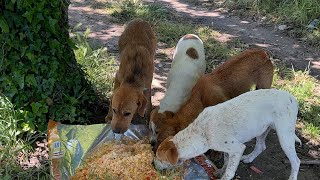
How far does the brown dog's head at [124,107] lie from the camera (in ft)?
16.4

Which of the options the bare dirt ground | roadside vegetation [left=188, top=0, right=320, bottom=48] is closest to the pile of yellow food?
the bare dirt ground

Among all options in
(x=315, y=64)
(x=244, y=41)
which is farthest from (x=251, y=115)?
(x=244, y=41)

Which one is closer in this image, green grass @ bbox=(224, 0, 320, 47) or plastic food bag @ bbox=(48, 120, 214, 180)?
plastic food bag @ bbox=(48, 120, 214, 180)

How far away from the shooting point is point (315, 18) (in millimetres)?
9711

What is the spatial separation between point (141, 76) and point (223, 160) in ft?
4.70

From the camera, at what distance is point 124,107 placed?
16.3 ft

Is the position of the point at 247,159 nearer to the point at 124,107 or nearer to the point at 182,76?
the point at 182,76

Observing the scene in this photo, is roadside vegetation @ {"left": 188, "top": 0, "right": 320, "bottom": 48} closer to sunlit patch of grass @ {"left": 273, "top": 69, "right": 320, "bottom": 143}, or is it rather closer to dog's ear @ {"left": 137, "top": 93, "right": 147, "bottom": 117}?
sunlit patch of grass @ {"left": 273, "top": 69, "right": 320, "bottom": 143}

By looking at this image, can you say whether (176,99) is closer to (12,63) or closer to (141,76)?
(141,76)

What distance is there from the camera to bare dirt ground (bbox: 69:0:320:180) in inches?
209

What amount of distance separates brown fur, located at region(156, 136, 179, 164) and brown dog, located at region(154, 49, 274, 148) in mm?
443

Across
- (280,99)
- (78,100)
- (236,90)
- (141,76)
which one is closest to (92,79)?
(78,100)

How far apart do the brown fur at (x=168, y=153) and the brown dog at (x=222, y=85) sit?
44 cm

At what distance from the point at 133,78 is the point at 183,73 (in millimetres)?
719
